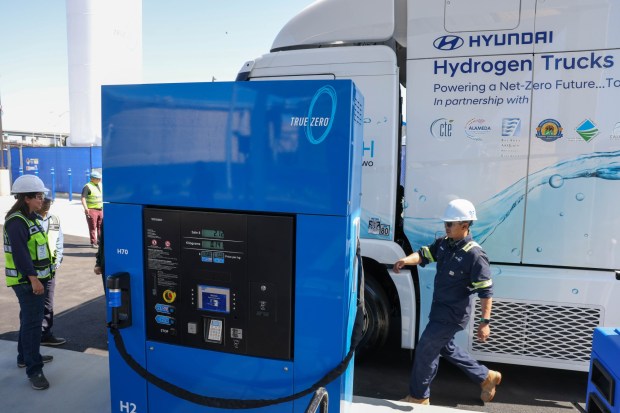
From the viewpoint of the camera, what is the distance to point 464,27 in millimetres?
3947

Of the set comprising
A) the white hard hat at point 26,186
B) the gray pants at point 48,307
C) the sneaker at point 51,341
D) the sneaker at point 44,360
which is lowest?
the sneaker at point 51,341

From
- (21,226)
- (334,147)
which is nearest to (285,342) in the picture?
(334,147)

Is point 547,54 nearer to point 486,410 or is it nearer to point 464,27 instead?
point 464,27

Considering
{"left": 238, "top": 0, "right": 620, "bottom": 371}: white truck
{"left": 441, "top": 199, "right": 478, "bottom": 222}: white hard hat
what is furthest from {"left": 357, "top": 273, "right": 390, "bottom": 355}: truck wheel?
{"left": 441, "top": 199, "right": 478, "bottom": 222}: white hard hat

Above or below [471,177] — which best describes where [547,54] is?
above

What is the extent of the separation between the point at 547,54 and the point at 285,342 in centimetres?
329

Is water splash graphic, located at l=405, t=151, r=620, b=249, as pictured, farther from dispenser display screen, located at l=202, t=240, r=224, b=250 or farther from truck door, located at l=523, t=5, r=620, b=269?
dispenser display screen, located at l=202, t=240, r=224, b=250

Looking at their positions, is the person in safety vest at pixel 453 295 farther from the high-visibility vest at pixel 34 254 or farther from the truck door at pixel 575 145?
the high-visibility vest at pixel 34 254

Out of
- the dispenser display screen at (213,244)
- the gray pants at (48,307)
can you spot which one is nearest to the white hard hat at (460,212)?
the dispenser display screen at (213,244)

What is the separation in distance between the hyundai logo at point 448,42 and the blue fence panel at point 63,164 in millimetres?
19432

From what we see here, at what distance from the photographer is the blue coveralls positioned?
3604 mm

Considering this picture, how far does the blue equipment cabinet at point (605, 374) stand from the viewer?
5.96 ft

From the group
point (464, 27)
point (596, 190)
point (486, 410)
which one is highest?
point (464, 27)

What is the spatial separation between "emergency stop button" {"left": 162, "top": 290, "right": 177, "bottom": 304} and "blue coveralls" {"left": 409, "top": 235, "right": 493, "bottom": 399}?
2317 mm
